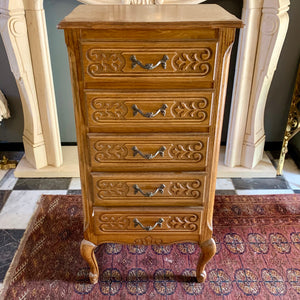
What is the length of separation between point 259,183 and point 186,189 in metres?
1.11

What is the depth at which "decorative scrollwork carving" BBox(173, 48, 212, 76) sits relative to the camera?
4.07 feet

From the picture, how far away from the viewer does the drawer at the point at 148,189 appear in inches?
57.1

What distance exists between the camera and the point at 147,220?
60.7 inches

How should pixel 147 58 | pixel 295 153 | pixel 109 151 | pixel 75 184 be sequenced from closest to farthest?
pixel 147 58 < pixel 109 151 < pixel 75 184 < pixel 295 153

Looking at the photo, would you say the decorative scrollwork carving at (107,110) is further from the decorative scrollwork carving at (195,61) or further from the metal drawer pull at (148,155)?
the decorative scrollwork carving at (195,61)

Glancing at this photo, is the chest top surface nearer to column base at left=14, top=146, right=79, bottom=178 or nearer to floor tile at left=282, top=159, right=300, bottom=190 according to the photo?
column base at left=14, top=146, right=79, bottom=178

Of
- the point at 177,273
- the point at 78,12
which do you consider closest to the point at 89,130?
the point at 78,12

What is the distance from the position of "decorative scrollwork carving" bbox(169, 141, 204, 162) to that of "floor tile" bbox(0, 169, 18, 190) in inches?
54.4

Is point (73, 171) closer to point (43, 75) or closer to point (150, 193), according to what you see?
point (43, 75)

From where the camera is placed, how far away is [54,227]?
6.61ft

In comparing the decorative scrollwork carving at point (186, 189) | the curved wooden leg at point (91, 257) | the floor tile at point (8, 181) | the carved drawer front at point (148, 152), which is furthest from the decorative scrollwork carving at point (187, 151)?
the floor tile at point (8, 181)

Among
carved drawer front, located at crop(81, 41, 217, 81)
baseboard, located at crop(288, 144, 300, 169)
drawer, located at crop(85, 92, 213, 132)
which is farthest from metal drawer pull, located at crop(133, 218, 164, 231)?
baseboard, located at crop(288, 144, 300, 169)

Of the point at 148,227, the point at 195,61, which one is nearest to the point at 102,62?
the point at 195,61

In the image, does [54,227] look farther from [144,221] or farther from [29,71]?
[29,71]
